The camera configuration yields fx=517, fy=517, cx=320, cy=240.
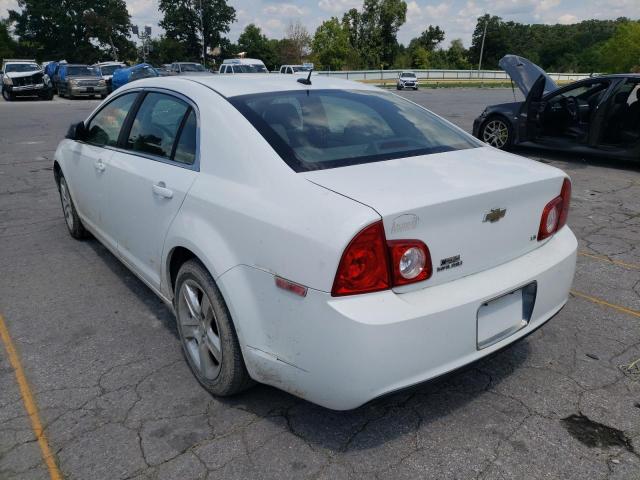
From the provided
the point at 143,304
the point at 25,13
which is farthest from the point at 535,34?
the point at 143,304

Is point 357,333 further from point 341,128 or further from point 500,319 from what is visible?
point 341,128

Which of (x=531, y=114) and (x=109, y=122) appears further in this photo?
(x=531, y=114)

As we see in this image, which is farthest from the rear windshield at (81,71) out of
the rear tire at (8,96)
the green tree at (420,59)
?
the green tree at (420,59)

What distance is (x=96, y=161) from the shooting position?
3893mm

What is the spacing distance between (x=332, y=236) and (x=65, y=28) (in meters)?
Result: 88.0

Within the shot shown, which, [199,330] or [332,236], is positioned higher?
[332,236]

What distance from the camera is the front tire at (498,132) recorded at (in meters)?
9.45

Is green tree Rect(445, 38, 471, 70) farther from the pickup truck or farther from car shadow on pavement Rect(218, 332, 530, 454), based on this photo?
car shadow on pavement Rect(218, 332, 530, 454)

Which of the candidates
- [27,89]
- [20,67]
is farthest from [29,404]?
[20,67]

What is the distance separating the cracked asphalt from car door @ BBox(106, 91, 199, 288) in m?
0.58

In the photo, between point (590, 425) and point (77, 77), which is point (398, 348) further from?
point (77, 77)

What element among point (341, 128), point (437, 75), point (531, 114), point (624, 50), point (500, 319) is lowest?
point (437, 75)

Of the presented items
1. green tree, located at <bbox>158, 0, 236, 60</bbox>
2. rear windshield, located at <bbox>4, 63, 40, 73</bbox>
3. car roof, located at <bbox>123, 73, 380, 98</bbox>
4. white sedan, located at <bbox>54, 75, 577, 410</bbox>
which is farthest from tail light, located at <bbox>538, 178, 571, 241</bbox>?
green tree, located at <bbox>158, 0, 236, 60</bbox>

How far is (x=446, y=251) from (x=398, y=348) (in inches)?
18.0
